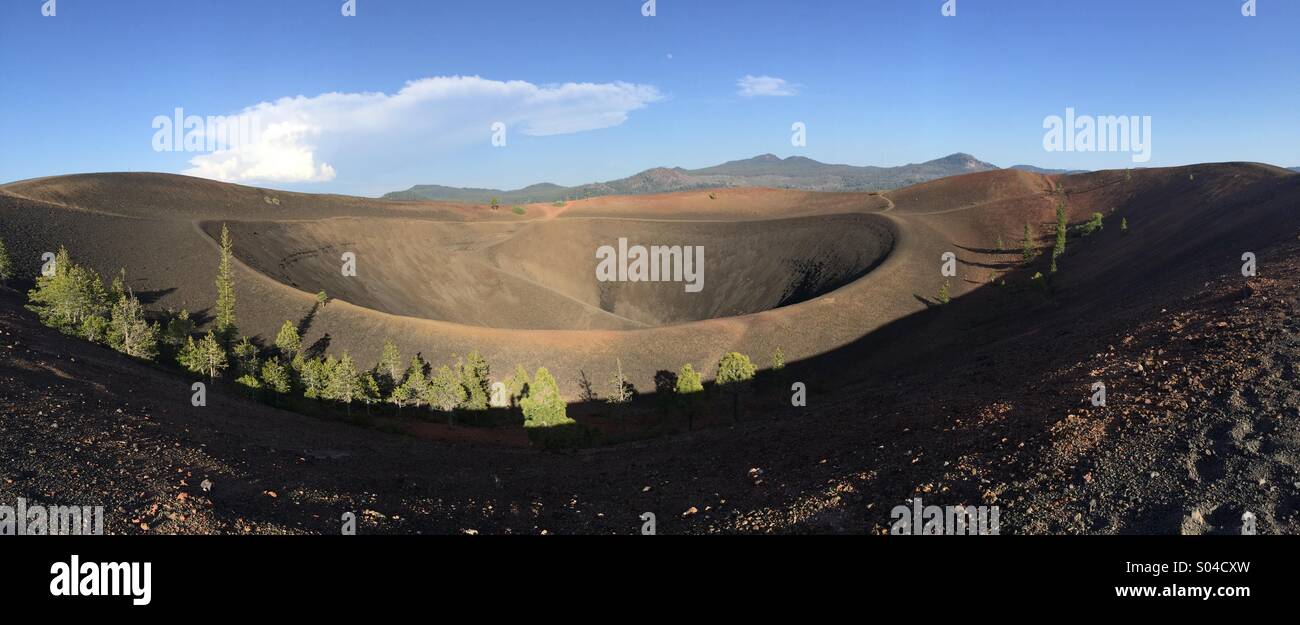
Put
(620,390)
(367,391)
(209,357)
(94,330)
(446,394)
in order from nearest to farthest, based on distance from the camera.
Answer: (94,330) → (209,357) → (446,394) → (367,391) → (620,390)

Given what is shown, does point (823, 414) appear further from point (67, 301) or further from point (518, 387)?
point (67, 301)

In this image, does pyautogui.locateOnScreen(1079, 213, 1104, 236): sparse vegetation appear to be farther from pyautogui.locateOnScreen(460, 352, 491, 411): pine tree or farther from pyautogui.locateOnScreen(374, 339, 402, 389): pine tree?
pyautogui.locateOnScreen(374, 339, 402, 389): pine tree

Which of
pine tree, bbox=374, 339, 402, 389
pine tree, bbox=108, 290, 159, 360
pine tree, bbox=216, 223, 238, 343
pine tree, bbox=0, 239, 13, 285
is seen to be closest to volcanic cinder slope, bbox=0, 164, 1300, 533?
pine tree, bbox=216, 223, 238, 343

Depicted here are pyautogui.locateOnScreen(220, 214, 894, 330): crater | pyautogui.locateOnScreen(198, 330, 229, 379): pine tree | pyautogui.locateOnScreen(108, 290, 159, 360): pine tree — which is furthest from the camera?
pyautogui.locateOnScreen(220, 214, 894, 330): crater

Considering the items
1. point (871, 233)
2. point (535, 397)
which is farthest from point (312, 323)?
point (871, 233)

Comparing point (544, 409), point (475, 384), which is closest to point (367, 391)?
point (475, 384)

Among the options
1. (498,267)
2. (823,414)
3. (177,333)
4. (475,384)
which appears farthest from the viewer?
(498,267)
